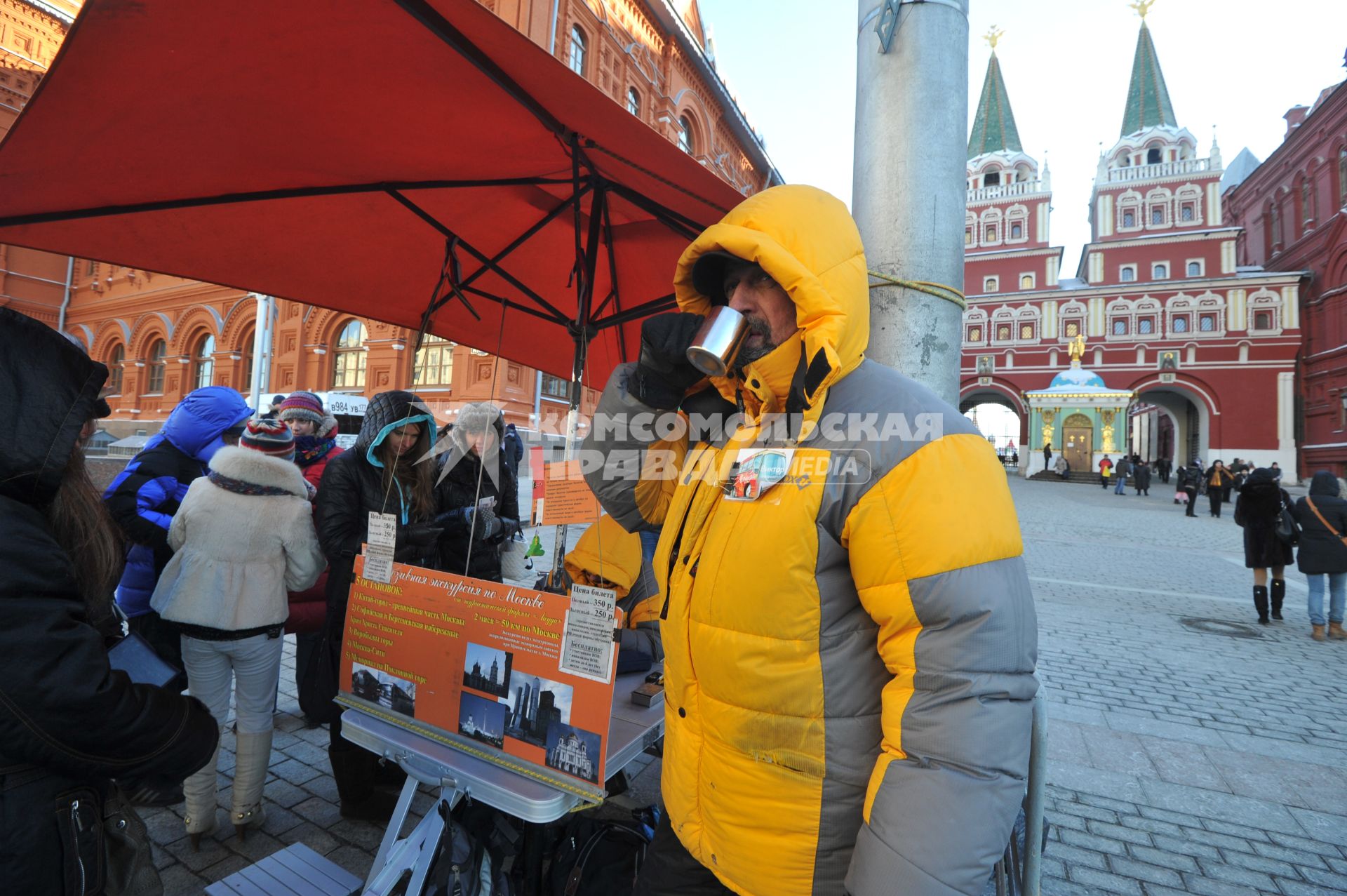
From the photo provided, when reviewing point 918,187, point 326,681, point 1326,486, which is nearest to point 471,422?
point 326,681

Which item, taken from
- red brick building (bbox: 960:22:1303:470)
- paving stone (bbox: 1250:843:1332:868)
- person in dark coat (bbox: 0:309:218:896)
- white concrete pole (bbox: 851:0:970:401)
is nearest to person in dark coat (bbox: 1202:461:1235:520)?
red brick building (bbox: 960:22:1303:470)

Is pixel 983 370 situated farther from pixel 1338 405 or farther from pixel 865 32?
pixel 865 32

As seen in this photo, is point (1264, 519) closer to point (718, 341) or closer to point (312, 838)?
point (718, 341)

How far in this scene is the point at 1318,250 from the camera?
34969mm

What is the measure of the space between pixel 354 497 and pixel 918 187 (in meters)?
2.80

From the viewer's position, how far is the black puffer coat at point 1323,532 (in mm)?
6463

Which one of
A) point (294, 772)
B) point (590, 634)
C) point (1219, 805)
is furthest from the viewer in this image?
point (294, 772)

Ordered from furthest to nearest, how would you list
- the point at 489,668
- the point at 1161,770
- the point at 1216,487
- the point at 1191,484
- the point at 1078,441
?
the point at 1078,441 < the point at 1191,484 < the point at 1216,487 < the point at 1161,770 < the point at 489,668

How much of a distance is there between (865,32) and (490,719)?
8.66 ft

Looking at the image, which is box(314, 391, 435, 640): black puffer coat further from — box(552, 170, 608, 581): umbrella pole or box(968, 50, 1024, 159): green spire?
box(968, 50, 1024, 159): green spire

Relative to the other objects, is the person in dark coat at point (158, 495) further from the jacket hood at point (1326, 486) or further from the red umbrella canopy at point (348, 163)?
the jacket hood at point (1326, 486)

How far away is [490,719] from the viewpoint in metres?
1.86

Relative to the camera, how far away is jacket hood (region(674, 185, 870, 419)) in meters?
1.28

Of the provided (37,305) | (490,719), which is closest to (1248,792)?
(490,719)
